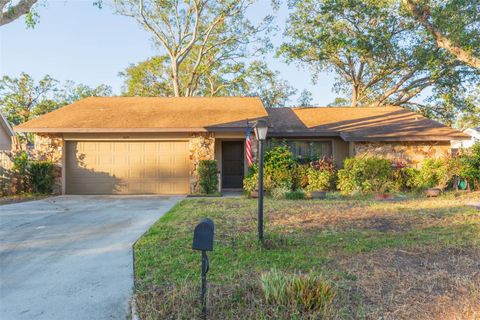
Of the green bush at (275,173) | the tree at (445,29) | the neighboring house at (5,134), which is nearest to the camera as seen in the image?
the tree at (445,29)

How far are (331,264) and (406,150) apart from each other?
400 inches

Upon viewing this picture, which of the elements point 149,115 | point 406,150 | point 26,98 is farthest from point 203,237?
point 26,98

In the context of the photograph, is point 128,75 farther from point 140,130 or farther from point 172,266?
point 172,266

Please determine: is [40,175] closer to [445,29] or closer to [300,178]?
[300,178]

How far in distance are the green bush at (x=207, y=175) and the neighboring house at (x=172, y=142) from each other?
0.50 metres

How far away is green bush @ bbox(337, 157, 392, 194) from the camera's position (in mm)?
→ 10383

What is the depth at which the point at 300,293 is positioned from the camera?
2.72m

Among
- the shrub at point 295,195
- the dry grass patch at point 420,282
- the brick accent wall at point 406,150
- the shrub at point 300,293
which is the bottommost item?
the dry grass patch at point 420,282

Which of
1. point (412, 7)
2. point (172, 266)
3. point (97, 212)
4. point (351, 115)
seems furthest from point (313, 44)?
point (172, 266)

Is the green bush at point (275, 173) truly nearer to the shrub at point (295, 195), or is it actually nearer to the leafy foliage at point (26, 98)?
the shrub at point (295, 195)

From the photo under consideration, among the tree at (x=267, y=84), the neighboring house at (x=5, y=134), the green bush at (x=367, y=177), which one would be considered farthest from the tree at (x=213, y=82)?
the green bush at (x=367, y=177)

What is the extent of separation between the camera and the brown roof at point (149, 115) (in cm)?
1062

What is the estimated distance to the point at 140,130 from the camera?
34.9 ft

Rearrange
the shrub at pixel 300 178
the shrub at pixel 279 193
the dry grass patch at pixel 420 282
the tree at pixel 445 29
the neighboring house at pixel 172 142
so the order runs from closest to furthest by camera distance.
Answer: the dry grass patch at pixel 420 282
the tree at pixel 445 29
the shrub at pixel 279 193
the shrub at pixel 300 178
the neighboring house at pixel 172 142
